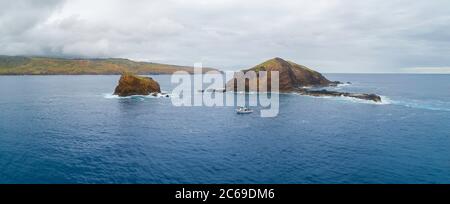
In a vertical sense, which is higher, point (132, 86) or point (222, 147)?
point (132, 86)

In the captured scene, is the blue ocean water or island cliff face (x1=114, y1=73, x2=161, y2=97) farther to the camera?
island cliff face (x1=114, y1=73, x2=161, y2=97)

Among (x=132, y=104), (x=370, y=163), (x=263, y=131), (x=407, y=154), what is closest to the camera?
(x=370, y=163)

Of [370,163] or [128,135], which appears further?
[128,135]

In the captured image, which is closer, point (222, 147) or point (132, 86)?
point (222, 147)

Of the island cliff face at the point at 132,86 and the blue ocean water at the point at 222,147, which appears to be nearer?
the blue ocean water at the point at 222,147

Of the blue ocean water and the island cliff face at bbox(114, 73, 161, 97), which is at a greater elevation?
the island cliff face at bbox(114, 73, 161, 97)

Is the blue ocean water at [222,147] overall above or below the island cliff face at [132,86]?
below

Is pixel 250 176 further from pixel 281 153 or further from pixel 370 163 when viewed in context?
pixel 370 163

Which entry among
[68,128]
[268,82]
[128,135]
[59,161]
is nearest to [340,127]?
[128,135]
